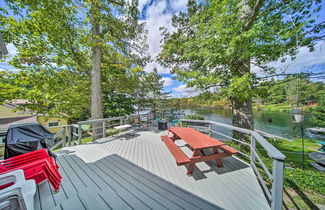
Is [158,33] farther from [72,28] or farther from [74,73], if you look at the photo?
[74,73]

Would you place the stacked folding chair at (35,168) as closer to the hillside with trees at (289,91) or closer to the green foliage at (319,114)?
the hillside with trees at (289,91)

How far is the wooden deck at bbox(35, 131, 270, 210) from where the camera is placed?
159 cm

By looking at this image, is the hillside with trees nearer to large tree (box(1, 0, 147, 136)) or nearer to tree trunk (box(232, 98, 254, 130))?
tree trunk (box(232, 98, 254, 130))

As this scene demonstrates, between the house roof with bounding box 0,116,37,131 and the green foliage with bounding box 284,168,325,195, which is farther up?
the house roof with bounding box 0,116,37,131

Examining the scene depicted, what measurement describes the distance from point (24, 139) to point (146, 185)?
2461 mm

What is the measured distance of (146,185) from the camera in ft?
6.61

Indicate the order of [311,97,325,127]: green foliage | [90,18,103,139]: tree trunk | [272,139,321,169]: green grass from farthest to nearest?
[311,97,325,127]: green foliage, [272,139,321,169]: green grass, [90,18,103,139]: tree trunk

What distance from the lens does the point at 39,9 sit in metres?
4.35

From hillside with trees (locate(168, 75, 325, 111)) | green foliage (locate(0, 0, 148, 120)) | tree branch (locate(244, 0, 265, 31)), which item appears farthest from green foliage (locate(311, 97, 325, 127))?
green foliage (locate(0, 0, 148, 120))

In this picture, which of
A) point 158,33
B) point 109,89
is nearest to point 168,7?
point 158,33

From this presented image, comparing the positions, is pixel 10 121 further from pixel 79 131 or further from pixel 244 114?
pixel 244 114

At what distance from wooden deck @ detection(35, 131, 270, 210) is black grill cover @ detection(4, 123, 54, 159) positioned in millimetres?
762

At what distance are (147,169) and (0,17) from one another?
25.6 ft

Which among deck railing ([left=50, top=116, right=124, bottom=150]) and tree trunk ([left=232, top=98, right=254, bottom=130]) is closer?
deck railing ([left=50, top=116, right=124, bottom=150])
